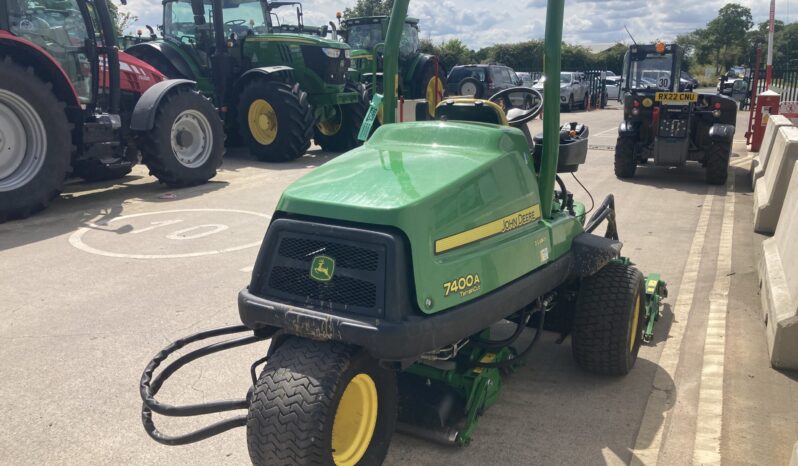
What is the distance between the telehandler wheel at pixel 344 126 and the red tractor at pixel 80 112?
3782 millimetres

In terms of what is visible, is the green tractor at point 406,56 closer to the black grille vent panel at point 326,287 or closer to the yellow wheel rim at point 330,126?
the yellow wheel rim at point 330,126

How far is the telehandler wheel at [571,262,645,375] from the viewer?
3557mm

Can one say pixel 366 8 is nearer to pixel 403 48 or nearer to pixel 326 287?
pixel 403 48

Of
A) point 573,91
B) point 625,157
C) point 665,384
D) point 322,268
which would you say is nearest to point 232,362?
point 322,268

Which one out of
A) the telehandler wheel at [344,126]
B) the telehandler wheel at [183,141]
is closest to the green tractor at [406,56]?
the telehandler wheel at [344,126]

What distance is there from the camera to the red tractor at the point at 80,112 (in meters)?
7.22

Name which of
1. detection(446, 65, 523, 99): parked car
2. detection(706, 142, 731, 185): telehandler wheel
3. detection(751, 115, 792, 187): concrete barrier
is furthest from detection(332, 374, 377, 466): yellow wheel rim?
detection(446, 65, 523, 99): parked car

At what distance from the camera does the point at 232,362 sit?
3.95 meters

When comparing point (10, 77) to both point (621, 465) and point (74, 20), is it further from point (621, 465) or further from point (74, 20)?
point (621, 465)

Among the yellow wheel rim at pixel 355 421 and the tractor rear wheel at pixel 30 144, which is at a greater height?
the tractor rear wheel at pixel 30 144

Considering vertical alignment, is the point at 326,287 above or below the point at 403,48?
below

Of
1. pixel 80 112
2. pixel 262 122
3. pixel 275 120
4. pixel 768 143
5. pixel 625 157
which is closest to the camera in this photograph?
pixel 80 112

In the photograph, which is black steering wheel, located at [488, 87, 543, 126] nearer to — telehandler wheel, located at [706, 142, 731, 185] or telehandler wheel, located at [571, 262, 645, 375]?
telehandler wheel, located at [571, 262, 645, 375]

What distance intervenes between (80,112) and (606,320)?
6.72 metres
